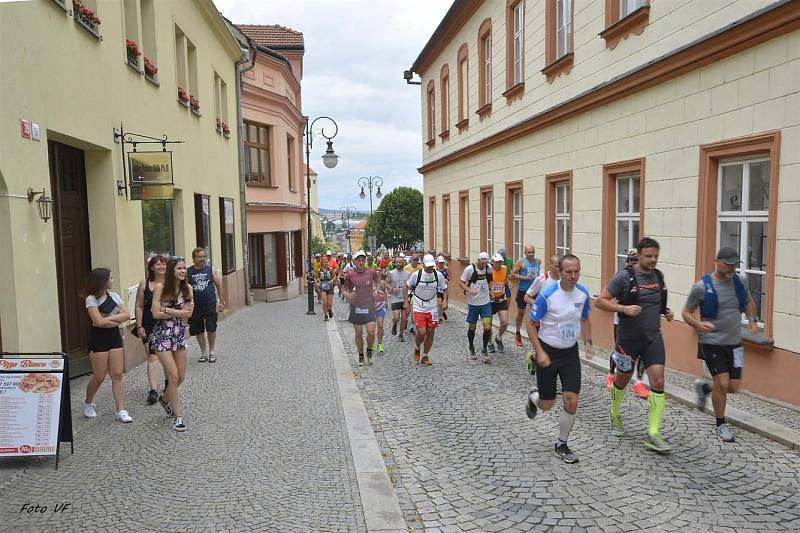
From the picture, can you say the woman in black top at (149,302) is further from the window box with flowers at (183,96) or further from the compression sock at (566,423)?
the window box with flowers at (183,96)

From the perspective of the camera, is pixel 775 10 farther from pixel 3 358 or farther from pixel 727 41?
pixel 3 358

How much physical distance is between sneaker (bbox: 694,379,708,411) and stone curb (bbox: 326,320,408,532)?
3.26 metres

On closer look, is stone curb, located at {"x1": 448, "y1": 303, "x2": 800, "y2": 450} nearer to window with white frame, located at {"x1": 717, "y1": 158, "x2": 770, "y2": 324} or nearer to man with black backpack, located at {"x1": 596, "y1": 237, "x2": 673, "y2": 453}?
man with black backpack, located at {"x1": 596, "y1": 237, "x2": 673, "y2": 453}

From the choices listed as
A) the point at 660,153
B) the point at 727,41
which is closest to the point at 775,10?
the point at 727,41

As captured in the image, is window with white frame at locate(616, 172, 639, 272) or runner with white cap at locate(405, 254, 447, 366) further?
window with white frame at locate(616, 172, 639, 272)

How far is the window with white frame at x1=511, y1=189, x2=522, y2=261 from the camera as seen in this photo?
15336 mm

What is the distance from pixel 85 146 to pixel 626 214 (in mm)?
8059

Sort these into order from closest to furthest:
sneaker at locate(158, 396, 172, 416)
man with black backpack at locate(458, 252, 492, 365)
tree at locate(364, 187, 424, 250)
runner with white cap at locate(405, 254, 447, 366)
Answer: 1. sneaker at locate(158, 396, 172, 416)
2. runner with white cap at locate(405, 254, 447, 366)
3. man with black backpack at locate(458, 252, 492, 365)
4. tree at locate(364, 187, 424, 250)

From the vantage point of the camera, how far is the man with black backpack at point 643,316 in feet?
18.3

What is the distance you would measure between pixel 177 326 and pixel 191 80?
10.3 m

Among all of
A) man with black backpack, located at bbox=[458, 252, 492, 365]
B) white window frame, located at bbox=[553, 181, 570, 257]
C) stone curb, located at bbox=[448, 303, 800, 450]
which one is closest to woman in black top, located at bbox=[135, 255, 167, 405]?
man with black backpack, located at bbox=[458, 252, 492, 365]

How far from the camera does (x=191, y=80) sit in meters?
15.0

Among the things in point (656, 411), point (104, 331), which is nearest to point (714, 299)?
point (656, 411)

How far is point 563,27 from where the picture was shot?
12.2 metres
